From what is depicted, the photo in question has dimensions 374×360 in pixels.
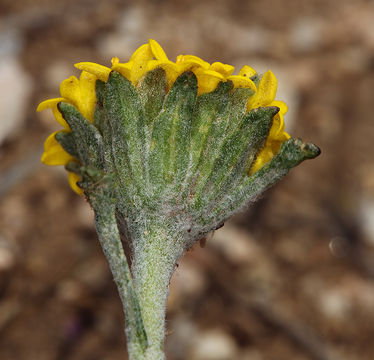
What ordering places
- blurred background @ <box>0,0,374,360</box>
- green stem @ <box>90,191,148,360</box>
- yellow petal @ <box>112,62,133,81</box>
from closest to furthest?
green stem @ <box>90,191,148,360</box>
yellow petal @ <box>112,62,133,81</box>
blurred background @ <box>0,0,374,360</box>

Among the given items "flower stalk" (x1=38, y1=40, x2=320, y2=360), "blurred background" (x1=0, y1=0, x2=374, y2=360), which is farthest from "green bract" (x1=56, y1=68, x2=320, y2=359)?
"blurred background" (x1=0, y1=0, x2=374, y2=360)

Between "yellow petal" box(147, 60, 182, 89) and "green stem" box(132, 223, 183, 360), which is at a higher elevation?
"yellow petal" box(147, 60, 182, 89)

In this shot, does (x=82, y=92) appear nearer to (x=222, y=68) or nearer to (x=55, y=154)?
(x=55, y=154)

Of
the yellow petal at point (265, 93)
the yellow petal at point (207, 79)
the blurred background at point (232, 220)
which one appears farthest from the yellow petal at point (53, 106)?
the blurred background at point (232, 220)

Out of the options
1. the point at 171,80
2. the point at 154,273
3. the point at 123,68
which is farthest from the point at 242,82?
the point at 154,273

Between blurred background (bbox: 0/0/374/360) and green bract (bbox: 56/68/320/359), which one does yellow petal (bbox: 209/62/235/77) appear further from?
blurred background (bbox: 0/0/374/360)

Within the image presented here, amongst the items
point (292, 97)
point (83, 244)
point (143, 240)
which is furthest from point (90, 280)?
point (292, 97)
